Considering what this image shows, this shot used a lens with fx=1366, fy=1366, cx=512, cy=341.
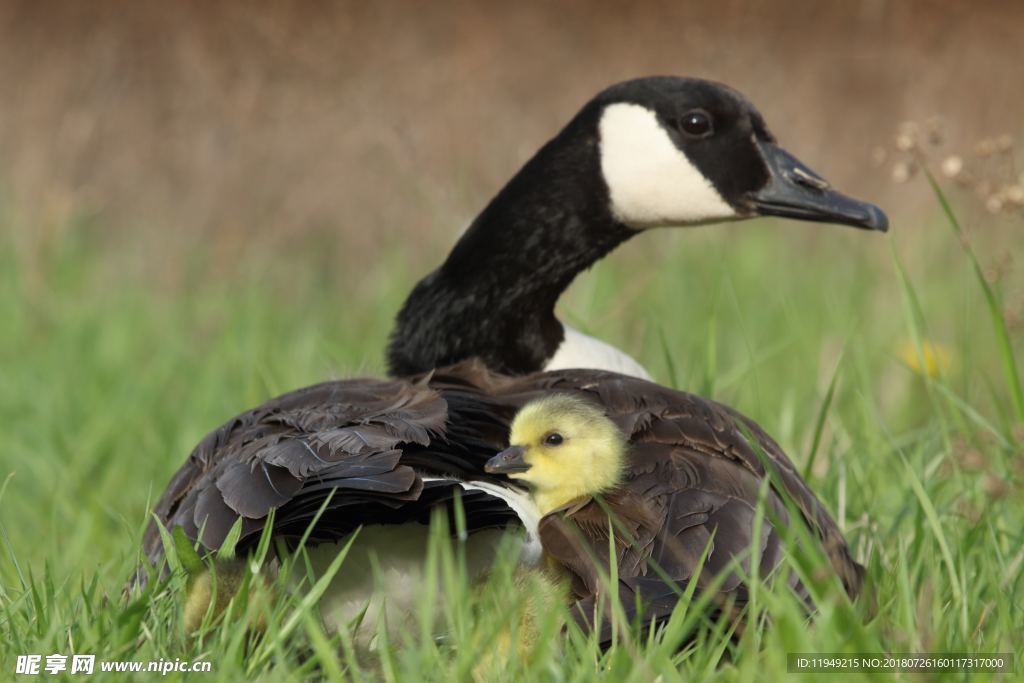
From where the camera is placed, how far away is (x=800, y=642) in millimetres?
2068

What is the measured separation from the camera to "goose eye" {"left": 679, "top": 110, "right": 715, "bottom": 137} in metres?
3.97

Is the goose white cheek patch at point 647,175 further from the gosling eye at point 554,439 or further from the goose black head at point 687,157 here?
the gosling eye at point 554,439

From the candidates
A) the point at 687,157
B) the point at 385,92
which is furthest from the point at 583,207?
the point at 385,92

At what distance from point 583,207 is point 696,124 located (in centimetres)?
41

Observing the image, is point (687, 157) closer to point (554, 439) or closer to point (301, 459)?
point (554, 439)

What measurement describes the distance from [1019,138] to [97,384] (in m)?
4.90

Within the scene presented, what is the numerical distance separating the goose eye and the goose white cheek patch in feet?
Result: 0.20

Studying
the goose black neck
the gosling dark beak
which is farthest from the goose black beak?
the gosling dark beak

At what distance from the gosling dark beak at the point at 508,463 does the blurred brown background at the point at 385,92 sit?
155 inches

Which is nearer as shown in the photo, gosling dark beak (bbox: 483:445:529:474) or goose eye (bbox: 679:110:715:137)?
gosling dark beak (bbox: 483:445:529:474)

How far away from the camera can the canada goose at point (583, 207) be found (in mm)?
3945

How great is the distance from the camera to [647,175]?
3.97m

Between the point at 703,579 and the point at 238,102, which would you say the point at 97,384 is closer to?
the point at 238,102

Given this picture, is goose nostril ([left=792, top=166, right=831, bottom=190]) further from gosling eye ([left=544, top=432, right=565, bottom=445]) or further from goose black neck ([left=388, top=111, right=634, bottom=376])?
gosling eye ([left=544, top=432, right=565, bottom=445])
